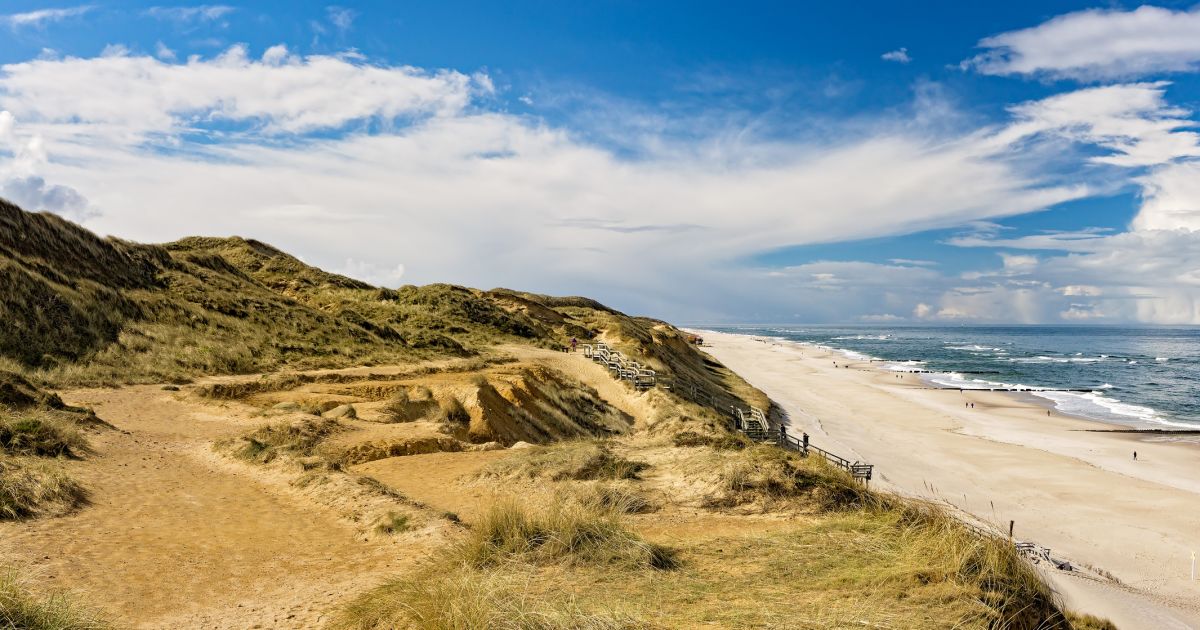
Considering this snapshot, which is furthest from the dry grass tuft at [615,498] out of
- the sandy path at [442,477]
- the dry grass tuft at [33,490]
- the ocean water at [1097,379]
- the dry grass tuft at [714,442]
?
the ocean water at [1097,379]

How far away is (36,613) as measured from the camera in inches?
207

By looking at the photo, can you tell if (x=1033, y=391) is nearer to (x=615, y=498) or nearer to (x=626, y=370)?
(x=626, y=370)

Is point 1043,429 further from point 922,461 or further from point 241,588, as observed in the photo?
point 241,588

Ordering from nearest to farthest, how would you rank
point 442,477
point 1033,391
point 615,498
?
point 615,498, point 442,477, point 1033,391

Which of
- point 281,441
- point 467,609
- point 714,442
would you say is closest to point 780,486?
point 714,442

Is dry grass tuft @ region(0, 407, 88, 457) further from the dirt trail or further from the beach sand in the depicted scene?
the beach sand

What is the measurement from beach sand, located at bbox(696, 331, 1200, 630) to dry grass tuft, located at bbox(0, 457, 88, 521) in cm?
1980

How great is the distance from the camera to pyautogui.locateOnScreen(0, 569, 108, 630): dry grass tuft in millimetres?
5070

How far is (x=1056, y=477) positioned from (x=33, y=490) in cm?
3430

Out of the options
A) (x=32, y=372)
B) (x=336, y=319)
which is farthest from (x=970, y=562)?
(x=336, y=319)

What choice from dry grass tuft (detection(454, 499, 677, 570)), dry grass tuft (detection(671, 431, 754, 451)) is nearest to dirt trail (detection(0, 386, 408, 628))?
dry grass tuft (detection(454, 499, 677, 570))

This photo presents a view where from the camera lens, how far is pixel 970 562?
7008mm

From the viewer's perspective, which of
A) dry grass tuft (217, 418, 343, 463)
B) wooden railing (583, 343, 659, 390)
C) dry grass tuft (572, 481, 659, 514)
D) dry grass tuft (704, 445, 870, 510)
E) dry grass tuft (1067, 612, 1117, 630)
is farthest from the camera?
wooden railing (583, 343, 659, 390)

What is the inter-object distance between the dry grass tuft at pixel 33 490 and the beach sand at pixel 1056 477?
1980cm
